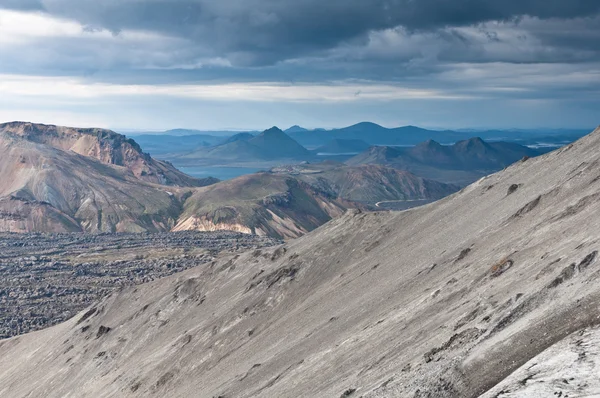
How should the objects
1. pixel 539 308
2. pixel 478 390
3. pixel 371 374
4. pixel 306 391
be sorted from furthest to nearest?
pixel 306 391 < pixel 371 374 < pixel 539 308 < pixel 478 390

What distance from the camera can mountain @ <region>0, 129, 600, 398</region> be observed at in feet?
122

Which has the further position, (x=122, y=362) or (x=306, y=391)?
(x=122, y=362)

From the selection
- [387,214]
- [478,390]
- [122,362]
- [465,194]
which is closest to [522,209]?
[465,194]

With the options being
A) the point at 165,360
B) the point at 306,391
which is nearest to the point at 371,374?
the point at 306,391

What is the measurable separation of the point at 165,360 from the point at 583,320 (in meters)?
55.9

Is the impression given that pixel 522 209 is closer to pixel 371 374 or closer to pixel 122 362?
pixel 371 374

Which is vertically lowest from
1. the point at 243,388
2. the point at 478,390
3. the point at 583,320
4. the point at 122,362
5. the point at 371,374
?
the point at 122,362

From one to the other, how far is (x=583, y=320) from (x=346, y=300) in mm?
39937

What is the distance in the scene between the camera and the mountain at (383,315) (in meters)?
37.2

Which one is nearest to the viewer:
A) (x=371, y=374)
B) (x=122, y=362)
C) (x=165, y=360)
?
(x=371, y=374)

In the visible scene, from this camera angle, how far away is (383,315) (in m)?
63.1

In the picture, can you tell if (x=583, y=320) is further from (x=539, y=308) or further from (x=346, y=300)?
(x=346, y=300)

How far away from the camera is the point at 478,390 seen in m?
34.7

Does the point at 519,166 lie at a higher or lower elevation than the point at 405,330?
higher
